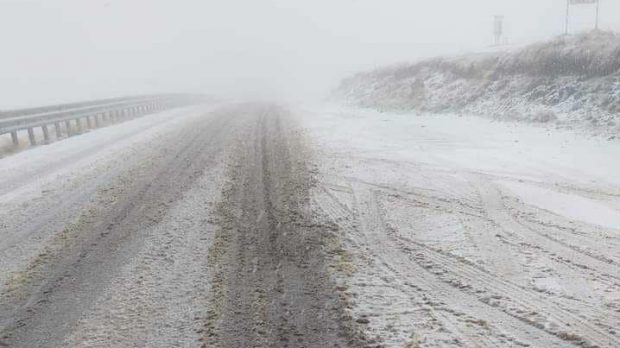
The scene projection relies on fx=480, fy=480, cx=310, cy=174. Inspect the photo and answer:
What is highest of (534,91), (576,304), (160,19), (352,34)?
(160,19)

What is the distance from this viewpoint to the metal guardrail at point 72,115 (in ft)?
41.5

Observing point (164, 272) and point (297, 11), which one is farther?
point (297, 11)

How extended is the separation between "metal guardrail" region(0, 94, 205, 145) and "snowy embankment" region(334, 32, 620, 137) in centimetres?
1089

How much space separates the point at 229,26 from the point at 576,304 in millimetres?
140450

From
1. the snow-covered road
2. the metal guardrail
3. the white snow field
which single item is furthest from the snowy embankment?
the metal guardrail

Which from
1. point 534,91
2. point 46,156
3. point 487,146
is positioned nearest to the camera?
point 487,146

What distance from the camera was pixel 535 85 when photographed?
13.1 meters

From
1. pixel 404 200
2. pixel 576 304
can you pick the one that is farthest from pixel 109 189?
pixel 576 304

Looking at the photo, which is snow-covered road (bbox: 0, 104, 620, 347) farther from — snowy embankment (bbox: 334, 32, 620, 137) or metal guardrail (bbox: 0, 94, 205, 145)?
metal guardrail (bbox: 0, 94, 205, 145)

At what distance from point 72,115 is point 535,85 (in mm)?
14239

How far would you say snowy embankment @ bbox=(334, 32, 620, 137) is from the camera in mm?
10859

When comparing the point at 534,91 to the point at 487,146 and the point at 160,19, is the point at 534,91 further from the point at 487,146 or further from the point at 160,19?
the point at 160,19

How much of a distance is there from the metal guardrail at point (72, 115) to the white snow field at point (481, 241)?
8.43 meters

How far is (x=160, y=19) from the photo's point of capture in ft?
436
